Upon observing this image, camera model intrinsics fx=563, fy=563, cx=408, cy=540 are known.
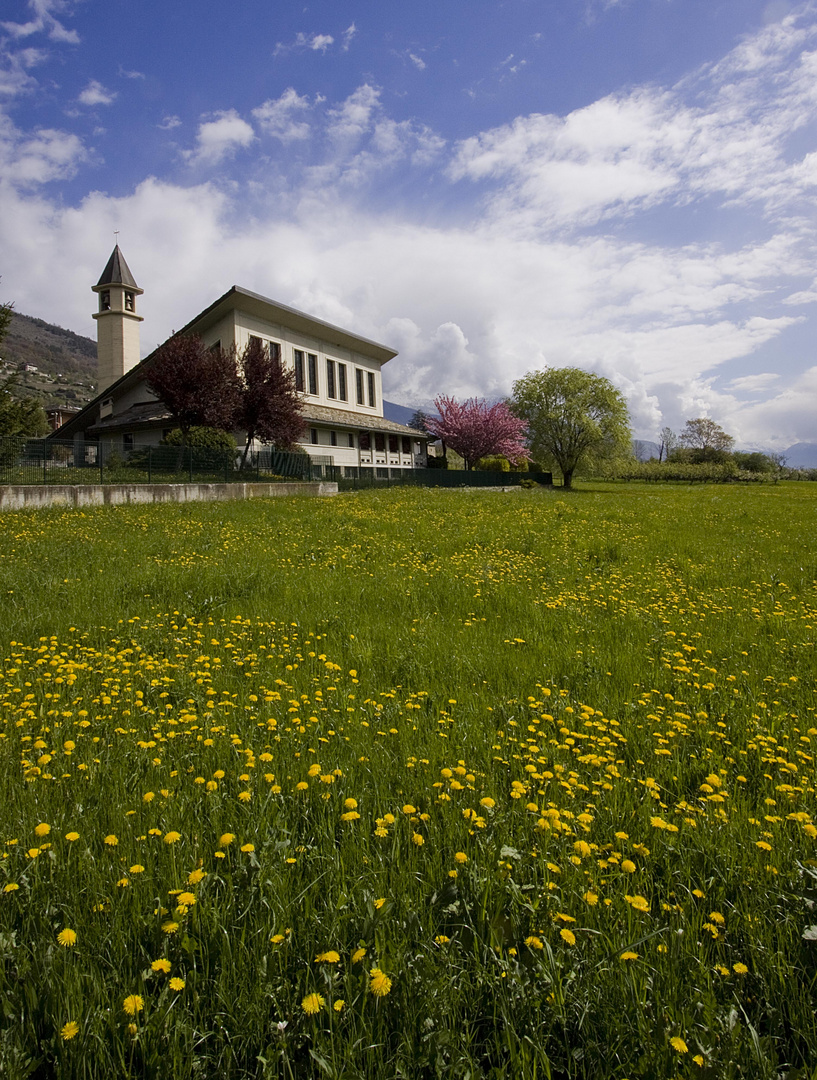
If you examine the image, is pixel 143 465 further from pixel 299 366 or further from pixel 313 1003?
pixel 313 1003

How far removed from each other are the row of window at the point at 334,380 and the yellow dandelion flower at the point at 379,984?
122 feet

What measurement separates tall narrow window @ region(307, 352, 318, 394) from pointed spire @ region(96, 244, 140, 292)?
18.6 metres

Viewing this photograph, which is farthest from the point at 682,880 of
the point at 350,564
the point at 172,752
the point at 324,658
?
the point at 350,564

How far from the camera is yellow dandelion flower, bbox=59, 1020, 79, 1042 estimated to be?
1412mm

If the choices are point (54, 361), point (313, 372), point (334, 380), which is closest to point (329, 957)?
point (313, 372)

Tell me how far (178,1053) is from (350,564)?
23.5 feet

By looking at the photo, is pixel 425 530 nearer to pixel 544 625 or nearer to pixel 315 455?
pixel 544 625

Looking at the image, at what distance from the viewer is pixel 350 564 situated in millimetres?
8531

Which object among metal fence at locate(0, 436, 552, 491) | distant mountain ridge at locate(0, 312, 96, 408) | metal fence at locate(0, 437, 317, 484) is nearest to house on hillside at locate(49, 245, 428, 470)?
metal fence at locate(0, 436, 552, 491)

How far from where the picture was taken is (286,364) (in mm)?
36812

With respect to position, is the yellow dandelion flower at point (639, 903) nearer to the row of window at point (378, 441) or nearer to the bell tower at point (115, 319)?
the row of window at point (378, 441)

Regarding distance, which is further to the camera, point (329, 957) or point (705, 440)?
point (705, 440)

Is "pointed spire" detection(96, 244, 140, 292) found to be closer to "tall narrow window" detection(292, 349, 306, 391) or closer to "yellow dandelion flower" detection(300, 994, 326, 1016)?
"tall narrow window" detection(292, 349, 306, 391)

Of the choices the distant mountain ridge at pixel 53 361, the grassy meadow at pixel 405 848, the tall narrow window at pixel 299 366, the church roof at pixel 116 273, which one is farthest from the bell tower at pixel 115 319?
the grassy meadow at pixel 405 848
